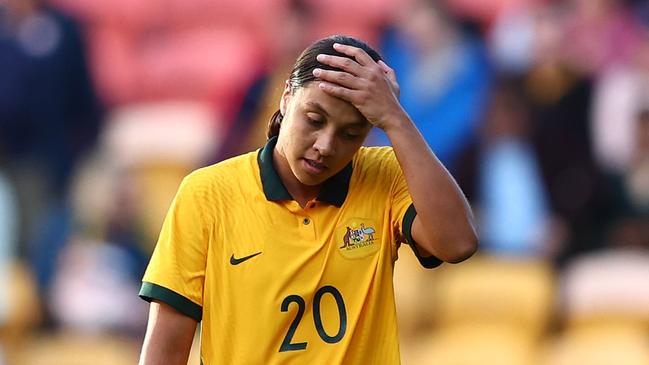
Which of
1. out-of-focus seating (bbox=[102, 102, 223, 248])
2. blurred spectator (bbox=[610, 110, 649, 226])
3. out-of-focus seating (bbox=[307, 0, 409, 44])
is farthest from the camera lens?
out-of-focus seating (bbox=[102, 102, 223, 248])

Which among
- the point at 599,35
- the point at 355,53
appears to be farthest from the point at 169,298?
the point at 599,35

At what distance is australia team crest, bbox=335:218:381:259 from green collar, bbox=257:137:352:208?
0.07 metres

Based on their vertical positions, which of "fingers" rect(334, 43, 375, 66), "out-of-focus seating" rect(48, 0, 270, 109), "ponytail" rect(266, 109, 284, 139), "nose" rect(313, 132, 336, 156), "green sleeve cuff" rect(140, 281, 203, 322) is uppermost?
"out-of-focus seating" rect(48, 0, 270, 109)

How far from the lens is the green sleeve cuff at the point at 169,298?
3.08m

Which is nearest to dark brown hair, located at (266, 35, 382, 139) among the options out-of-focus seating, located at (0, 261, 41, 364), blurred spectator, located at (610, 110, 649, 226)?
blurred spectator, located at (610, 110, 649, 226)

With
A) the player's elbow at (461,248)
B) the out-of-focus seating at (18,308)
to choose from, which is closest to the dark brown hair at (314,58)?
the player's elbow at (461,248)

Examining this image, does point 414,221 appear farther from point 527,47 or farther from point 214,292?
point 527,47

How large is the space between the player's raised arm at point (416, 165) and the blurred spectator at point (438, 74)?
4713mm

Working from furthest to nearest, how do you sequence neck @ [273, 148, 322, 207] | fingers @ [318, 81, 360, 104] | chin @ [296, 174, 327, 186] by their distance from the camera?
neck @ [273, 148, 322, 207] → chin @ [296, 174, 327, 186] → fingers @ [318, 81, 360, 104]

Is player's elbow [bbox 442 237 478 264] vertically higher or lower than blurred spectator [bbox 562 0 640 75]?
lower

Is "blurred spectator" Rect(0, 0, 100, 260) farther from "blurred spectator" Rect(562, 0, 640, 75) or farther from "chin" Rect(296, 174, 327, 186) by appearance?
"chin" Rect(296, 174, 327, 186)

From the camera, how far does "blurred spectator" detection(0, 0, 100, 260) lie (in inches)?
340

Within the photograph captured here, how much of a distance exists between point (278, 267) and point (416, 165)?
43 cm

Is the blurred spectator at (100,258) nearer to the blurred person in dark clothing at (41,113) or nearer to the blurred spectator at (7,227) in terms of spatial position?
the blurred person in dark clothing at (41,113)
